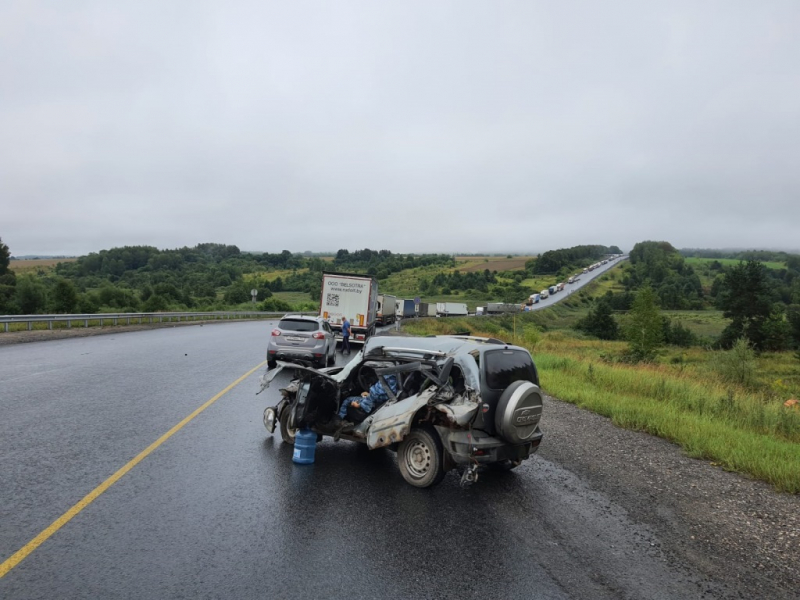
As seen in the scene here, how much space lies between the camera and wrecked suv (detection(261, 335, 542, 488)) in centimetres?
629

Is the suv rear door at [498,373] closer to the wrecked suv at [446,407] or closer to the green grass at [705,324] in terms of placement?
the wrecked suv at [446,407]

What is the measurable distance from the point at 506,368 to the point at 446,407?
40.6 inches

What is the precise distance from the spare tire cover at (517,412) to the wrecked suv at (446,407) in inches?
0.4

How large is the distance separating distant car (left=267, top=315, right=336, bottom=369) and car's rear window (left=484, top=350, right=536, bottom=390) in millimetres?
11608

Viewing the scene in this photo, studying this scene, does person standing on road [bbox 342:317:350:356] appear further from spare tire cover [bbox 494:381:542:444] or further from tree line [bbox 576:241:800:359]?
tree line [bbox 576:241:800:359]

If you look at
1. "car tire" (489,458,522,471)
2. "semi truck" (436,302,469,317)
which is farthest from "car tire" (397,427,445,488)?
"semi truck" (436,302,469,317)

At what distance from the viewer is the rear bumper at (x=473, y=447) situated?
20.2 feet

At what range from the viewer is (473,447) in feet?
20.2

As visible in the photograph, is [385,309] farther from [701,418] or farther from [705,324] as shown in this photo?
[705,324]

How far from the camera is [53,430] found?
8406mm

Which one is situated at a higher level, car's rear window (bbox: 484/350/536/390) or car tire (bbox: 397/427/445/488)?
car's rear window (bbox: 484/350/536/390)

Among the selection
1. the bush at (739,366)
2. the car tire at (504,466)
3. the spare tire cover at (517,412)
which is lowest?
the bush at (739,366)

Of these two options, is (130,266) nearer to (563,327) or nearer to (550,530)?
(563,327)

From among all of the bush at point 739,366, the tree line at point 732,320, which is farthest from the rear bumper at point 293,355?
the tree line at point 732,320
